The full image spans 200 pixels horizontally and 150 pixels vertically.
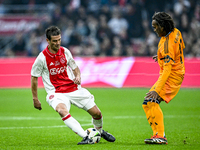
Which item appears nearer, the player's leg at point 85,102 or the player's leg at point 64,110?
the player's leg at point 64,110

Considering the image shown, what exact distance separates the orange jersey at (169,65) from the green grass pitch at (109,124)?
88 centimetres

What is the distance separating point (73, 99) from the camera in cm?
616

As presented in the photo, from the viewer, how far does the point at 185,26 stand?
1831 cm

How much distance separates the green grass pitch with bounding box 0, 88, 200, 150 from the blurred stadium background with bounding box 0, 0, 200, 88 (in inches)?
76.0

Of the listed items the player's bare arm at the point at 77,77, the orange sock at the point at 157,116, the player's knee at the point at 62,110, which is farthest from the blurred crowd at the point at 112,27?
the player's knee at the point at 62,110

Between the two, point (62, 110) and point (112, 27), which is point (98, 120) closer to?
point (62, 110)

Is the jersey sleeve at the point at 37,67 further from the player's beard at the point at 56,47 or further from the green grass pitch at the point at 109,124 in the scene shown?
the green grass pitch at the point at 109,124

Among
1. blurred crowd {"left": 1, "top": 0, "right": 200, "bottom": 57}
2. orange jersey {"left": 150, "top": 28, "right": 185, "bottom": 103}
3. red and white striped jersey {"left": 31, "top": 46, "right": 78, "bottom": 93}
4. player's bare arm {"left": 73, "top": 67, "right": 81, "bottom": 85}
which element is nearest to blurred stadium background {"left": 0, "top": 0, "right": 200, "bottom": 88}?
blurred crowd {"left": 1, "top": 0, "right": 200, "bottom": 57}

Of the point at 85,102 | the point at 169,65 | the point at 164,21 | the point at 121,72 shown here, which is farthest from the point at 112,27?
the point at 169,65

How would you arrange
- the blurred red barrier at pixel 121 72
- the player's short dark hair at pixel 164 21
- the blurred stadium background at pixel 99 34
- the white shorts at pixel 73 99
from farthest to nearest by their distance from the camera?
Answer: the blurred stadium background at pixel 99 34
the blurred red barrier at pixel 121 72
the white shorts at pixel 73 99
the player's short dark hair at pixel 164 21

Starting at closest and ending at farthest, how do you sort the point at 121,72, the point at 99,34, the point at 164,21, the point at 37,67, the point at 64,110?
the point at 164,21 < the point at 64,110 < the point at 37,67 < the point at 121,72 < the point at 99,34

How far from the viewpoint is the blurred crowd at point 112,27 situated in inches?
720

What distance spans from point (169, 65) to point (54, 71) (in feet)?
6.51

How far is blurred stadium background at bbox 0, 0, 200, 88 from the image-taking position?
16234 mm
